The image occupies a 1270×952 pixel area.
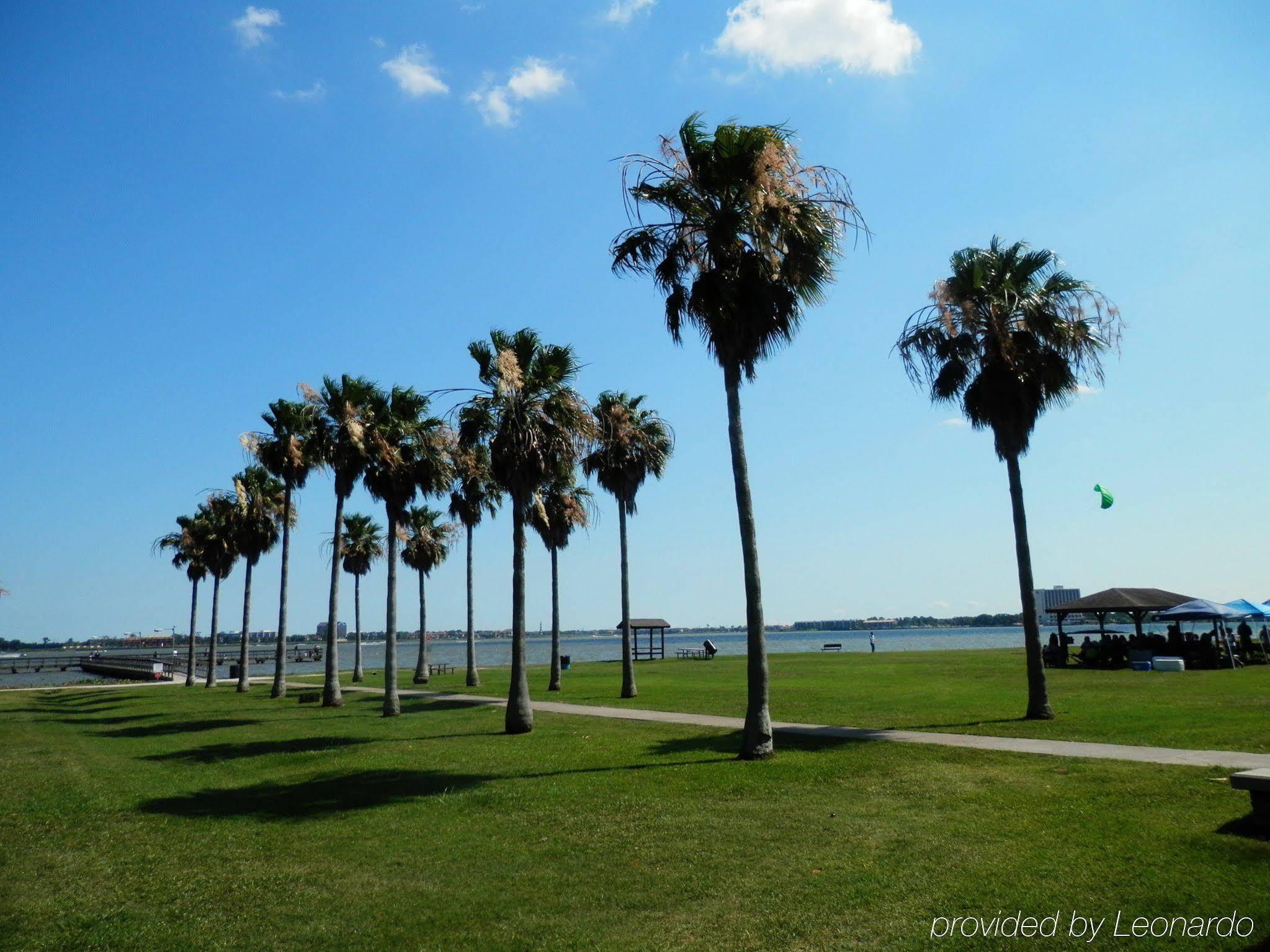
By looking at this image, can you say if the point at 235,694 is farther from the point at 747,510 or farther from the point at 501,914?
the point at 501,914

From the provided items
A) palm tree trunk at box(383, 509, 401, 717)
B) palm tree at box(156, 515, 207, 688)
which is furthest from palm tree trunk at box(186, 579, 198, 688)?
palm tree trunk at box(383, 509, 401, 717)

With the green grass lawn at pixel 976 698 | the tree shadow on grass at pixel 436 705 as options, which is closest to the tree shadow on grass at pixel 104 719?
the tree shadow on grass at pixel 436 705

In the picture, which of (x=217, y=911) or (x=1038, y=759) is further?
(x=1038, y=759)

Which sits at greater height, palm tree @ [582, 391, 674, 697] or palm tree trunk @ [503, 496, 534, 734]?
palm tree @ [582, 391, 674, 697]

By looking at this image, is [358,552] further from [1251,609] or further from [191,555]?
[1251,609]

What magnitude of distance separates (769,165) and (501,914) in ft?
45.3

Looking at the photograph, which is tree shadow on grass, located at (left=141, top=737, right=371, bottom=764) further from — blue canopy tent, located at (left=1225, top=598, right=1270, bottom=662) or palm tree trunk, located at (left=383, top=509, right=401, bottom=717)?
blue canopy tent, located at (left=1225, top=598, right=1270, bottom=662)

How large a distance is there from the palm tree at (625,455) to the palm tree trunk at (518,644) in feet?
34.8

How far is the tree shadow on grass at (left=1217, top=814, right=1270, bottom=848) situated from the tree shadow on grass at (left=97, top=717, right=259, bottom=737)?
80.7 ft

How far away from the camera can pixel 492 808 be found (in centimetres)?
1209

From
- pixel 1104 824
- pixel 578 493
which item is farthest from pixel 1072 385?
pixel 578 493

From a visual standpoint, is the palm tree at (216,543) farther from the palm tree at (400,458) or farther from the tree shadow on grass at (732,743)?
the tree shadow on grass at (732,743)

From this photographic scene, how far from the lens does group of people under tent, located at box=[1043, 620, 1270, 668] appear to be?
32.0 meters

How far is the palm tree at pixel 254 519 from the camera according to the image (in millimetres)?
42125
